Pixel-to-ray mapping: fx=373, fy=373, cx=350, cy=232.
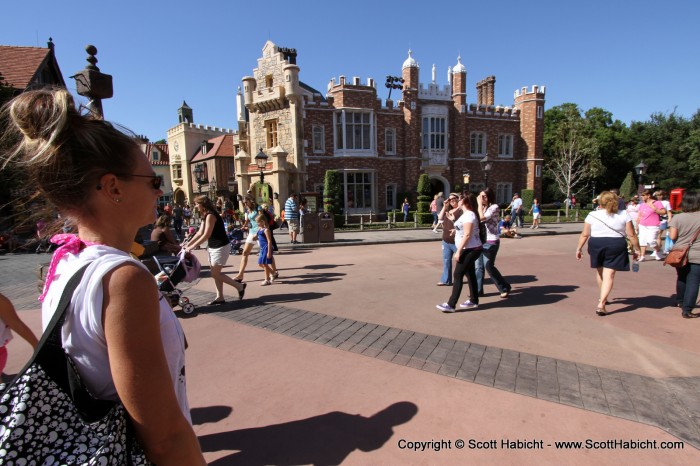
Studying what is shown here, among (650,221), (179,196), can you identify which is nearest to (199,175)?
(179,196)

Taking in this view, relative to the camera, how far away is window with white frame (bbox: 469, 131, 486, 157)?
2922 centimetres

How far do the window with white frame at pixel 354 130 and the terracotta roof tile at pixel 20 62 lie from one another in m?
16.8

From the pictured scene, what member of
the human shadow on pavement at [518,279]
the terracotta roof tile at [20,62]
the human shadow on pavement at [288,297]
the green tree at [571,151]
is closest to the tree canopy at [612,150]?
the green tree at [571,151]

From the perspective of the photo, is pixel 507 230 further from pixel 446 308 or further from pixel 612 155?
pixel 612 155

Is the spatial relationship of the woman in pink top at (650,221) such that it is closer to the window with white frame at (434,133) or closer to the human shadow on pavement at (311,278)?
the human shadow on pavement at (311,278)

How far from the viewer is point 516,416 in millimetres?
2945

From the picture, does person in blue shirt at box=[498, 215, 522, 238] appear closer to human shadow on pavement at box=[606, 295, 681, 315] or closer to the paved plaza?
the paved plaza

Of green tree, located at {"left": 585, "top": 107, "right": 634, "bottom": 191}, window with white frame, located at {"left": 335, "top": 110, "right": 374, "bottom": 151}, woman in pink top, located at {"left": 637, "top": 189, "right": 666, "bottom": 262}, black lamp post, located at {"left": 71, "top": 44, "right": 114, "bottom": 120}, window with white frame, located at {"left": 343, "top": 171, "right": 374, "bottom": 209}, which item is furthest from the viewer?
green tree, located at {"left": 585, "top": 107, "right": 634, "bottom": 191}

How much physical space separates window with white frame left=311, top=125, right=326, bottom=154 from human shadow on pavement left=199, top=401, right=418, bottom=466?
23220 millimetres

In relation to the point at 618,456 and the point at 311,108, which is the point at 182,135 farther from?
the point at 618,456

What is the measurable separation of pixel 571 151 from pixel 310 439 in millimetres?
37281

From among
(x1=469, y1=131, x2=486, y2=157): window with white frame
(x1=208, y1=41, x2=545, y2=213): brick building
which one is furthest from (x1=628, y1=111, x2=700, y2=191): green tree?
(x1=469, y1=131, x2=486, y2=157): window with white frame

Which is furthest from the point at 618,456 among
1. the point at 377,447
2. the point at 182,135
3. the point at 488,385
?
the point at 182,135

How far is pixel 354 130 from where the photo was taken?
25.5 metres
